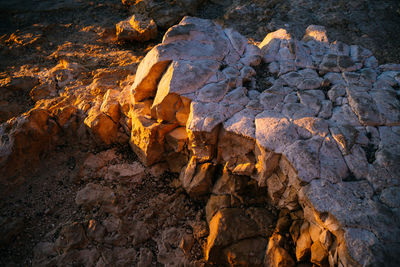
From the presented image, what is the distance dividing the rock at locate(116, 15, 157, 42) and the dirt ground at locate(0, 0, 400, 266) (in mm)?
166

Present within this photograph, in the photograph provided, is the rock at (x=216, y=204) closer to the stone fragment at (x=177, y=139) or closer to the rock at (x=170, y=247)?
the rock at (x=170, y=247)

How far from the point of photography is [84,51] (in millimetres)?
5785

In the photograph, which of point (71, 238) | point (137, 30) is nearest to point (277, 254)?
point (71, 238)

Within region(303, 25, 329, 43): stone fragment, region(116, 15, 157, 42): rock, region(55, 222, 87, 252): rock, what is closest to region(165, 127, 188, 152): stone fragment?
region(55, 222, 87, 252): rock

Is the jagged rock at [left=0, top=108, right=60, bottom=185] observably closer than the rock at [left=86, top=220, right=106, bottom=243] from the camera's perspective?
No

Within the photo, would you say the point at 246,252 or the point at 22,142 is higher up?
the point at 22,142

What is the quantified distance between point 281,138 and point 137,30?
4.74m

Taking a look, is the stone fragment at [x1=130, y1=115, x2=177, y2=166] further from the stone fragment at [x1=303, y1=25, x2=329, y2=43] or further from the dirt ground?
the stone fragment at [x1=303, y1=25, x2=329, y2=43]

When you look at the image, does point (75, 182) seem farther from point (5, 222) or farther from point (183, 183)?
point (183, 183)

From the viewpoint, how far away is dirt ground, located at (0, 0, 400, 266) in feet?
10.1

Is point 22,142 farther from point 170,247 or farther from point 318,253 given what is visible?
point 318,253

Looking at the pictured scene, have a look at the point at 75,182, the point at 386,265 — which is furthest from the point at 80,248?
the point at 386,265

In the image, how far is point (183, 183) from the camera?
3.25 m

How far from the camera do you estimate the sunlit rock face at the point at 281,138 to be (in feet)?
7.40
